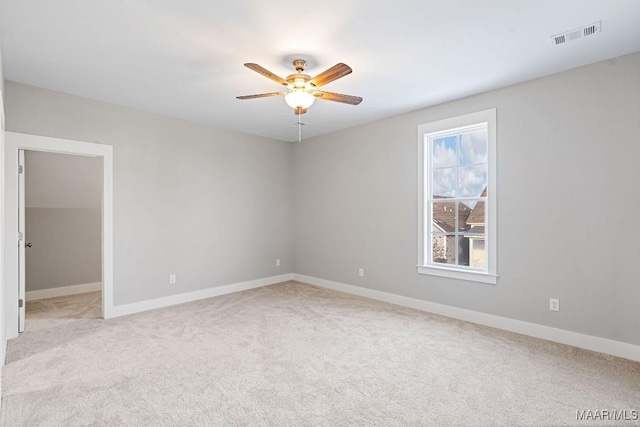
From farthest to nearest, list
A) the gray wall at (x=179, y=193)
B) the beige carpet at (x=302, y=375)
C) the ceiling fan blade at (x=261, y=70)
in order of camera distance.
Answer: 1. the gray wall at (x=179, y=193)
2. the ceiling fan blade at (x=261, y=70)
3. the beige carpet at (x=302, y=375)

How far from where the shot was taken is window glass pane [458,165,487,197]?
398cm

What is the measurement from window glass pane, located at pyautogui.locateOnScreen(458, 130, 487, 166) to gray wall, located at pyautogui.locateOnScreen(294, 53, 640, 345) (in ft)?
0.90

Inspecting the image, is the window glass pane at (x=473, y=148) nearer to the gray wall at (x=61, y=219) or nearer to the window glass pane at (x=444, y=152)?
the window glass pane at (x=444, y=152)

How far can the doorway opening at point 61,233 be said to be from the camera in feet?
15.6

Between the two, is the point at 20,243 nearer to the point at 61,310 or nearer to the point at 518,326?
the point at 61,310

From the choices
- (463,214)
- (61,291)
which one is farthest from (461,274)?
(61,291)

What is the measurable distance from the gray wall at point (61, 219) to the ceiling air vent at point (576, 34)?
5.48 meters

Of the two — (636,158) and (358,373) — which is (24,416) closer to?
(358,373)

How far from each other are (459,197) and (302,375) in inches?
110

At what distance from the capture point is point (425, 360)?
2.93 metres

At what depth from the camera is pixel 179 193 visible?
4.81 m

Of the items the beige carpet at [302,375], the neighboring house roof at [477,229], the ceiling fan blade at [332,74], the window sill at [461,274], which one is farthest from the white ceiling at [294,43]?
the beige carpet at [302,375]

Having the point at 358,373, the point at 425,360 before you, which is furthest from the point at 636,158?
the point at 358,373

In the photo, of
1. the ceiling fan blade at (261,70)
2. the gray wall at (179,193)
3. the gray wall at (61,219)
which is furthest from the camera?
the gray wall at (61,219)
